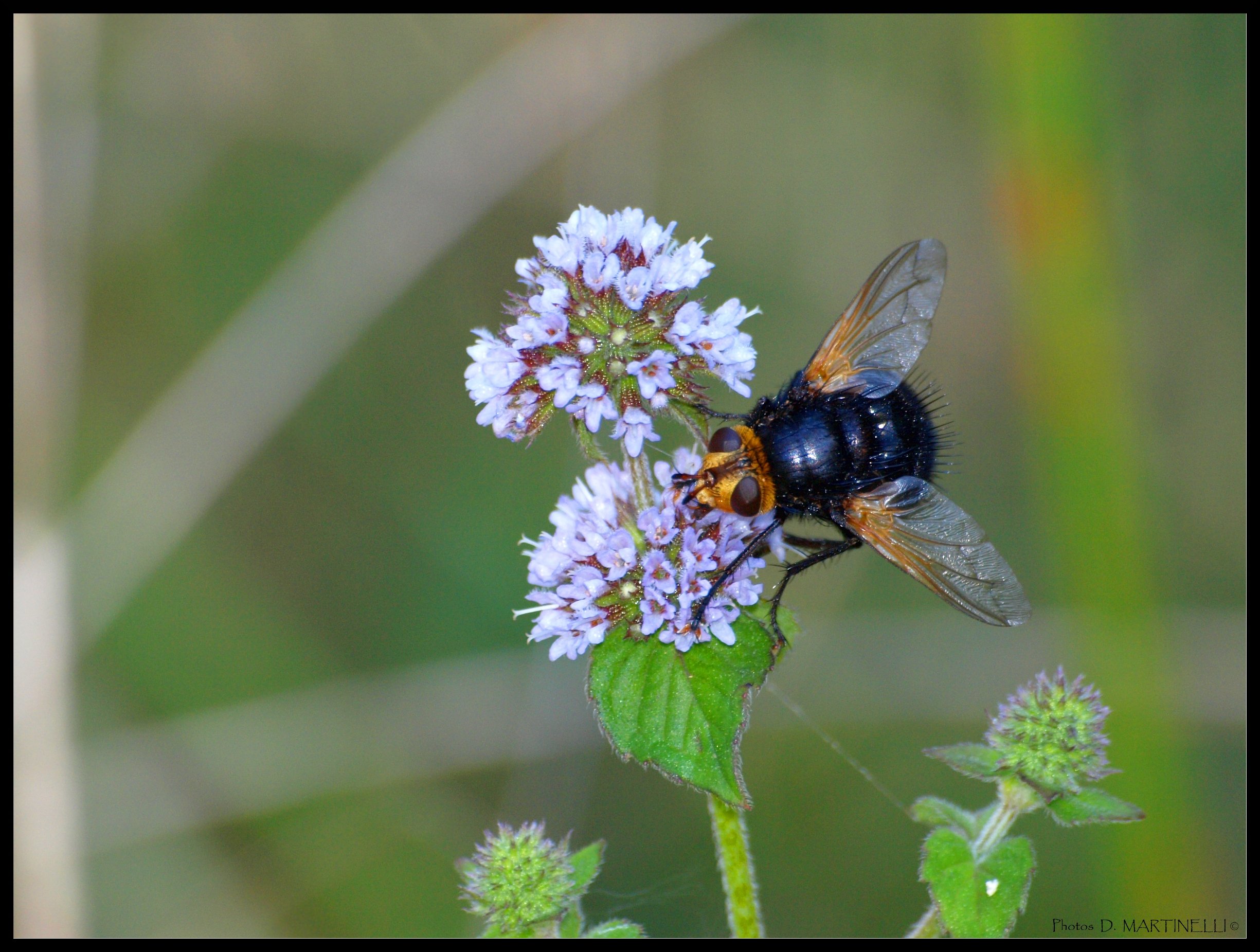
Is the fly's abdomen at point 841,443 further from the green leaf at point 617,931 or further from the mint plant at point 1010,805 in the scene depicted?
the green leaf at point 617,931

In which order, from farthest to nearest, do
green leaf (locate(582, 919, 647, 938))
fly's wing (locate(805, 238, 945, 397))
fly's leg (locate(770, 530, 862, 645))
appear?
fly's wing (locate(805, 238, 945, 397)) < fly's leg (locate(770, 530, 862, 645)) < green leaf (locate(582, 919, 647, 938))

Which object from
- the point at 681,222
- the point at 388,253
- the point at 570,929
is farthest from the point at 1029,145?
the point at 570,929

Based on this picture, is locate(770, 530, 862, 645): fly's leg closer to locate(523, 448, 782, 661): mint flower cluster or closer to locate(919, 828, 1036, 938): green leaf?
locate(523, 448, 782, 661): mint flower cluster

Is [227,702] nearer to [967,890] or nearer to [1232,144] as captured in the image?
[967,890]

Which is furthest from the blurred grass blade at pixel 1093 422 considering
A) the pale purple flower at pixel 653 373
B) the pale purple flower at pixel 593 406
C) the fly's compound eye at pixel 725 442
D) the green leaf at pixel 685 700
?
the pale purple flower at pixel 593 406

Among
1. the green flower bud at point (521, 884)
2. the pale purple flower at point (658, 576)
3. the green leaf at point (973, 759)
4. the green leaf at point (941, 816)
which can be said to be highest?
the pale purple flower at point (658, 576)

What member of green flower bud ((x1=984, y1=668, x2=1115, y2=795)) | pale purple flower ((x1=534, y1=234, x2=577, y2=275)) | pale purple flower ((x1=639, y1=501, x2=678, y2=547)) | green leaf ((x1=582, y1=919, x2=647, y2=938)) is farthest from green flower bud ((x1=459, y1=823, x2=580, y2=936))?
pale purple flower ((x1=534, y1=234, x2=577, y2=275))

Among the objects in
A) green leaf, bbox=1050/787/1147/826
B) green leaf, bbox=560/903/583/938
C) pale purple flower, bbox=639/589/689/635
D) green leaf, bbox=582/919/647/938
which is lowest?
green leaf, bbox=560/903/583/938
